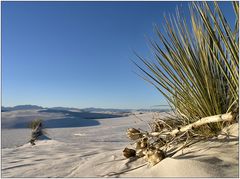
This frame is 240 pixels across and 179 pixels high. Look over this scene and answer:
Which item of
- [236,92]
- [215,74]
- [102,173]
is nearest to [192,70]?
[215,74]

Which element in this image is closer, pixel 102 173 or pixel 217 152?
pixel 217 152

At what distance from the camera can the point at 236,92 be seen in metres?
1.35

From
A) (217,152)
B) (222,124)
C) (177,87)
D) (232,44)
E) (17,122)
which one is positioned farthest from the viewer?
(17,122)

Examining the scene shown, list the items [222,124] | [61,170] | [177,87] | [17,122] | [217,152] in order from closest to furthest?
[217,152]
[222,124]
[177,87]
[61,170]
[17,122]

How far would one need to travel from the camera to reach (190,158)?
1.48m

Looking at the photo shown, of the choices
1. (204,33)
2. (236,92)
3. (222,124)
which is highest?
(204,33)

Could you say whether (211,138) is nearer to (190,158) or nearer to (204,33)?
(190,158)

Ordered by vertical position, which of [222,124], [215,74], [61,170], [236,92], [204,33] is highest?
[204,33]

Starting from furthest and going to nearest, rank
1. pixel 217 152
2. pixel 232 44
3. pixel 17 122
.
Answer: pixel 17 122
pixel 217 152
pixel 232 44

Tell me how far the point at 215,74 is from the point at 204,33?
0.26 metres

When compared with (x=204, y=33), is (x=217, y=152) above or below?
below

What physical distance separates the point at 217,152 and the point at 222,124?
0.21 m

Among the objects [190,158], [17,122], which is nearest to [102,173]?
[190,158]

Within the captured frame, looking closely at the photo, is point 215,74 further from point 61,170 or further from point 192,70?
point 61,170
